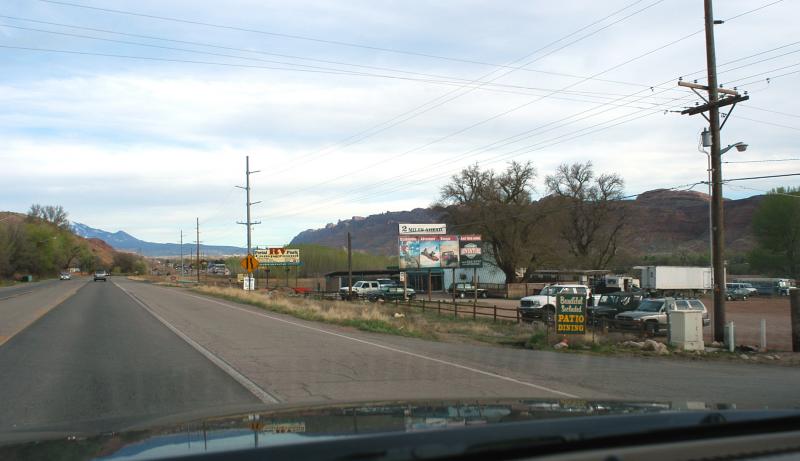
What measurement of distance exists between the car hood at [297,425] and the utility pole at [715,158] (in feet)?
57.8

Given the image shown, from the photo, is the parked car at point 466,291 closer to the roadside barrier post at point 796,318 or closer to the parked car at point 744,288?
the parked car at point 744,288

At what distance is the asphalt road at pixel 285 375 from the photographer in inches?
367

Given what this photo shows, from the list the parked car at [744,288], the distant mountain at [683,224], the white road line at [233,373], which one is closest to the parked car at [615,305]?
the white road line at [233,373]

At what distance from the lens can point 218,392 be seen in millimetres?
10219

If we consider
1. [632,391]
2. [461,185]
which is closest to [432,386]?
[632,391]

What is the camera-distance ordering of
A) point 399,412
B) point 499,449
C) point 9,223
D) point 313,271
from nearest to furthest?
point 499,449, point 399,412, point 9,223, point 313,271

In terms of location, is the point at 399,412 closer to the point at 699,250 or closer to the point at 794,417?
the point at 794,417

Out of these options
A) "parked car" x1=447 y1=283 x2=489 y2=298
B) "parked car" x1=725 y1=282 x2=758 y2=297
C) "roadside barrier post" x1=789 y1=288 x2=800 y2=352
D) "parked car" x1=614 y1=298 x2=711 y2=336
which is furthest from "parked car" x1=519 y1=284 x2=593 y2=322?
"parked car" x1=725 y1=282 x2=758 y2=297

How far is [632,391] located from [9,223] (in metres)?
143

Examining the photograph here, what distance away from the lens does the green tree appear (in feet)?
251

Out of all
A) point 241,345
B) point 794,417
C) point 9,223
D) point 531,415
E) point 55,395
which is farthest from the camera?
point 9,223

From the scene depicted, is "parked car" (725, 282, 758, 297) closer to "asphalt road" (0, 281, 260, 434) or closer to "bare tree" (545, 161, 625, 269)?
"bare tree" (545, 161, 625, 269)

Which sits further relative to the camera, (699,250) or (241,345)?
(699,250)

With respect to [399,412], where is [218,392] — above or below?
below
